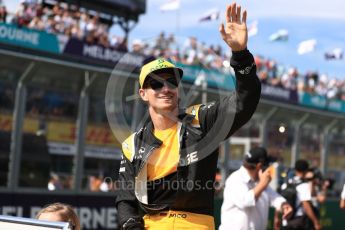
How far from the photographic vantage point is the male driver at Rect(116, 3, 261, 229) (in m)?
4.12

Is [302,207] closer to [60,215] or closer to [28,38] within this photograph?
[60,215]

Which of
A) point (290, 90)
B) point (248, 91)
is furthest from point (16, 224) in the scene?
point (290, 90)

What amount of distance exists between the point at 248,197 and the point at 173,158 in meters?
3.43

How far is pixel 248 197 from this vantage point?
24.5 feet

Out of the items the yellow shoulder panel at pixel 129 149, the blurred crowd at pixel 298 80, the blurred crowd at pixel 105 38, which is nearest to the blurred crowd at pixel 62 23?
the blurred crowd at pixel 105 38

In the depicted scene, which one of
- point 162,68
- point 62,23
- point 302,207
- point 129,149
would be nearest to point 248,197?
point 302,207

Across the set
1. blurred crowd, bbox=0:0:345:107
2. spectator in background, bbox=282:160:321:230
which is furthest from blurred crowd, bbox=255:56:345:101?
spectator in background, bbox=282:160:321:230

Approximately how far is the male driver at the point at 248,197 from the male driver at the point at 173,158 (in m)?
3.29

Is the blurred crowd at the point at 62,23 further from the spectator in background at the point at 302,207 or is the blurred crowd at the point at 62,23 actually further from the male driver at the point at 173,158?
the male driver at the point at 173,158

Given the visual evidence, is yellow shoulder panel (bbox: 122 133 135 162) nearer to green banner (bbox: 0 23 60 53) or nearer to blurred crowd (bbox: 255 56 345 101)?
green banner (bbox: 0 23 60 53)

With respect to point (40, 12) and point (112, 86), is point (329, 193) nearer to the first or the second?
point (40, 12)

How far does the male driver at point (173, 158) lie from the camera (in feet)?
13.5

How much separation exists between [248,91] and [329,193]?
57.2 ft

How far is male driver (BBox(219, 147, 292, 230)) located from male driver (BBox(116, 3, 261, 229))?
10.8 ft
